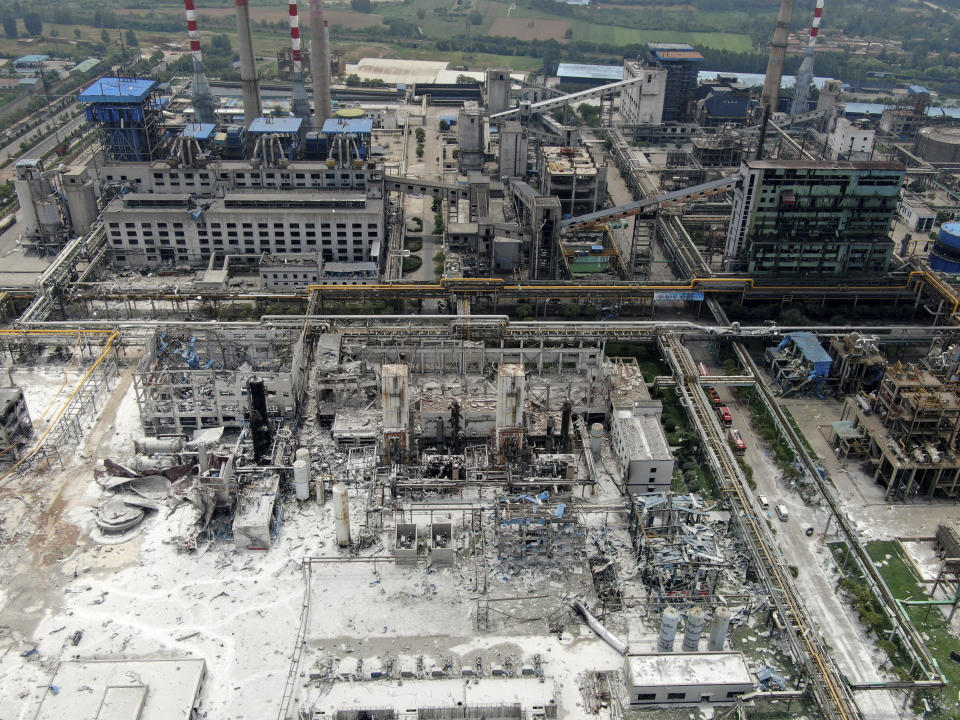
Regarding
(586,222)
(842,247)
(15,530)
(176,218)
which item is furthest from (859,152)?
(15,530)

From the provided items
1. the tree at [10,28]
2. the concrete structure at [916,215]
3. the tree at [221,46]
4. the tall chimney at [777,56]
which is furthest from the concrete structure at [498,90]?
the tree at [10,28]

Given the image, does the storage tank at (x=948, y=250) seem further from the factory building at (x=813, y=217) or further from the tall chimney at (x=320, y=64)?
the tall chimney at (x=320, y=64)

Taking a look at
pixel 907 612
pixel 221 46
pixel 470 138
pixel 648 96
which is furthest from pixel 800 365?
pixel 221 46

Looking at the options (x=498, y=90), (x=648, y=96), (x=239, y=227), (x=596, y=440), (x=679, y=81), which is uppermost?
(x=679, y=81)

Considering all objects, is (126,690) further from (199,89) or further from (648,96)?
(648,96)

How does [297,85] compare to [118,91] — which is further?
[297,85]

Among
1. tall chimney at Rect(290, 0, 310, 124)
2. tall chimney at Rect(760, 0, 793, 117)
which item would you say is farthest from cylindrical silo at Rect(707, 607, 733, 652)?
tall chimney at Rect(290, 0, 310, 124)
